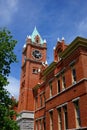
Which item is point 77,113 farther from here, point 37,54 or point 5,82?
point 37,54

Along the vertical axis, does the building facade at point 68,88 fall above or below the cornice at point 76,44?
below

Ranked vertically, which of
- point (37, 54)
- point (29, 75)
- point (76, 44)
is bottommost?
point (76, 44)

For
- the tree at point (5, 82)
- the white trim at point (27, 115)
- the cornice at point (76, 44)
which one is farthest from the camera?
the white trim at point (27, 115)

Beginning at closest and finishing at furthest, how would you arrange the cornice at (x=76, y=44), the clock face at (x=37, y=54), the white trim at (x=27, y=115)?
the cornice at (x=76, y=44), the white trim at (x=27, y=115), the clock face at (x=37, y=54)

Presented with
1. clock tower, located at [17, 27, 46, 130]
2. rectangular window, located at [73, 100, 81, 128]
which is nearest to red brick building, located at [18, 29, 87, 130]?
rectangular window, located at [73, 100, 81, 128]

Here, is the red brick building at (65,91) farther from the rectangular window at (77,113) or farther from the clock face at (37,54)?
the clock face at (37,54)

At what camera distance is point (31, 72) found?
40.3 meters

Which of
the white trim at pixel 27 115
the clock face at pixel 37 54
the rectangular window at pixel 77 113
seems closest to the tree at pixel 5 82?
the rectangular window at pixel 77 113

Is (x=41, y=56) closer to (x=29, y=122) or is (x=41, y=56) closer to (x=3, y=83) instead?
(x=29, y=122)

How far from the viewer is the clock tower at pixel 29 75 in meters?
34.4

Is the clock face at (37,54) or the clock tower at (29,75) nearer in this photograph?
the clock tower at (29,75)

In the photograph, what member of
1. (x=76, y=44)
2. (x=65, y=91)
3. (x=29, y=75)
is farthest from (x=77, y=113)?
(x=29, y=75)

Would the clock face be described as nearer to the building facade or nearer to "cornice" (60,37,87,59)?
the building facade

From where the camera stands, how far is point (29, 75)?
39781 mm
